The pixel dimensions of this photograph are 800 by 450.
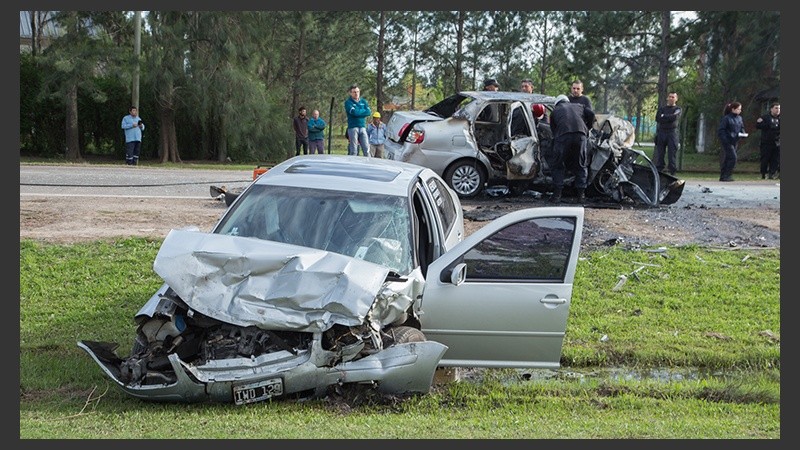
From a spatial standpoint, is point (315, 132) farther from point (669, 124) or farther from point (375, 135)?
point (669, 124)

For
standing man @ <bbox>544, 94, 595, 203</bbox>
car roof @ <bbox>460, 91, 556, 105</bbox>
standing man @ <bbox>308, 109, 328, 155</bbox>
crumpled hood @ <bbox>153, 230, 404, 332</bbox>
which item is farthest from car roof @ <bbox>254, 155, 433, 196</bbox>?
standing man @ <bbox>308, 109, 328, 155</bbox>

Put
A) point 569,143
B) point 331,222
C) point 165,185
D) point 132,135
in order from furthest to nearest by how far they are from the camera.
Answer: point 132,135
point 165,185
point 569,143
point 331,222

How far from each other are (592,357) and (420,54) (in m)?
36.6

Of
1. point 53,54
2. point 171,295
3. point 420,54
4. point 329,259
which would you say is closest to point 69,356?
point 171,295

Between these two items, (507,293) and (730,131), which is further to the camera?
(730,131)

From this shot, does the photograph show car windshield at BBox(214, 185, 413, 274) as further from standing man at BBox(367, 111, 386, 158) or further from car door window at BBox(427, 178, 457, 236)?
standing man at BBox(367, 111, 386, 158)

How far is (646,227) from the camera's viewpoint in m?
13.3

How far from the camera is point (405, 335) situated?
6387mm

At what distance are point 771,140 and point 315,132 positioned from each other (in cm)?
1172

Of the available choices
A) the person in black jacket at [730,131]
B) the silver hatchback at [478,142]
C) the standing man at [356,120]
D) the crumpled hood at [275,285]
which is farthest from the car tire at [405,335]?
the person in black jacket at [730,131]

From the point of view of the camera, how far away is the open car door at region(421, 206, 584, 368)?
6.72 metres

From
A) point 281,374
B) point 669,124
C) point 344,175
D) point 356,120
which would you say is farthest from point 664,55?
point 281,374

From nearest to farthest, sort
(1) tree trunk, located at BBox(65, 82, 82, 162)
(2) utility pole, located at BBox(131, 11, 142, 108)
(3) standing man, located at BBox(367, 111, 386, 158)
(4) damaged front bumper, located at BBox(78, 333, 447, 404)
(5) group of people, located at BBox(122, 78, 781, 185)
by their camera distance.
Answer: (4) damaged front bumper, located at BBox(78, 333, 447, 404) → (5) group of people, located at BBox(122, 78, 781, 185) → (3) standing man, located at BBox(367, 111, 386, 158) → (2) utility pole, located at BBox(131, 11, 142, 108) → (1) tree trunk, located at BBox(65, 82, 82, 162)

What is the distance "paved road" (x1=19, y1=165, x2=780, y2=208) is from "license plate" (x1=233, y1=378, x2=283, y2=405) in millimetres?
10090
